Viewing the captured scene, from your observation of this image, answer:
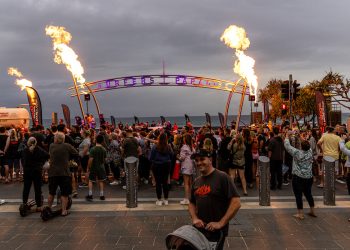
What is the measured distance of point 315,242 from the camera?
595 cm

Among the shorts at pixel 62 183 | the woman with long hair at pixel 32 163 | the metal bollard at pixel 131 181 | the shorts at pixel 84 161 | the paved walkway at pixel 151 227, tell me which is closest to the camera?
the paved walkway at pixel 151 227

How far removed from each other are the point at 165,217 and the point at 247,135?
417cm

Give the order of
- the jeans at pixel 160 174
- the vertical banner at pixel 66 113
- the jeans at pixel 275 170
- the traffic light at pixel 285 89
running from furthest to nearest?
the vertical banner at pixel 66 113 < the traffic light at pixel 285 89 < the jeans at pixel 275 170 < the jeans at pixel 160 174

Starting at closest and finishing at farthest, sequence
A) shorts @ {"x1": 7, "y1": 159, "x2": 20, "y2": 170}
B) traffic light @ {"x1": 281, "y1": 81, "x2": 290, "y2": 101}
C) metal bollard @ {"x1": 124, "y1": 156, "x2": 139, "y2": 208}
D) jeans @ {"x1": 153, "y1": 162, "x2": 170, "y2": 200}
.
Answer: metal bollard @ {"x1": 124, "y1": 156, "x2": 139, "y2": 208}
jeans @ {"x1": 153, "y1": 162, "x2": 170, "y2": 200}
shorts @ {"x1": 7, "y1": 159, "x2": 20, "y2": 170}
traffic light @ {"x1": 281, "y1": 81, "x2": 290, "y2": 101}

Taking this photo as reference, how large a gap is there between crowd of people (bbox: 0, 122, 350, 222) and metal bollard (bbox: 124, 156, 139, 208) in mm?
551

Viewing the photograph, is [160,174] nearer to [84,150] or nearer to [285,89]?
[84,150]

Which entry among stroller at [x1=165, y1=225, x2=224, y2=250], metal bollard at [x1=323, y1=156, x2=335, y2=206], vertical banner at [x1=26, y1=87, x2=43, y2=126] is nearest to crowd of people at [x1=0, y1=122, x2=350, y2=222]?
metal bollard at [x1=323, y1=156, x2=335, y2=206]

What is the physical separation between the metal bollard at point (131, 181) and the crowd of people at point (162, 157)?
0.55 metres

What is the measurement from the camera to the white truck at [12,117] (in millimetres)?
25062

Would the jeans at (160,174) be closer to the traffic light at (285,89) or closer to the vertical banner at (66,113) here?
the traffic light at (285,89)

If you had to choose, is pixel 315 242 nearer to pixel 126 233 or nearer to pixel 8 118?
pixel 126 233

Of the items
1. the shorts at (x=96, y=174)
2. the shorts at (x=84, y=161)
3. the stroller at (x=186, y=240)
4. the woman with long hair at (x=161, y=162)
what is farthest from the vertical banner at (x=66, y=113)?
the stroller at (x=186, y=240)

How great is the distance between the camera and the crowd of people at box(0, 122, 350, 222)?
7617 millimetres

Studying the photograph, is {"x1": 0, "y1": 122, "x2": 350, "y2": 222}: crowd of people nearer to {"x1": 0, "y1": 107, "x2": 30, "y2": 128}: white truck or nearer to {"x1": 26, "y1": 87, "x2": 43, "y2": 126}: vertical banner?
{"x1": 26, "y1": 87, "x2": 43, "y2": 126}: vertical banner
